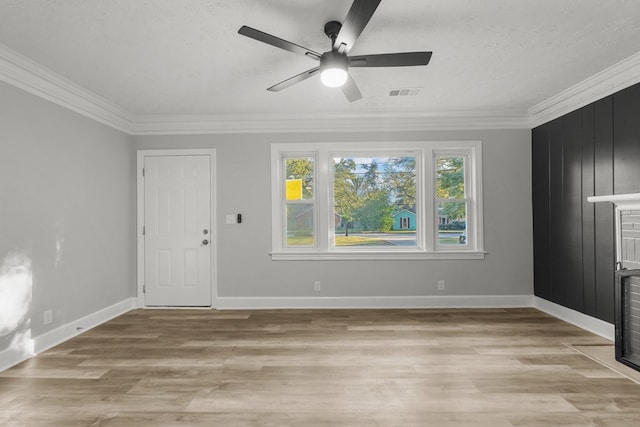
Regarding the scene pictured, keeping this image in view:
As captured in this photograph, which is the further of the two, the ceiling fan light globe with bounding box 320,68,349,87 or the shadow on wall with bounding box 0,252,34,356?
the shadow on wall with bounding box 0,252,34,356

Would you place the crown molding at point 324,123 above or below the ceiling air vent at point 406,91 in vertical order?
below

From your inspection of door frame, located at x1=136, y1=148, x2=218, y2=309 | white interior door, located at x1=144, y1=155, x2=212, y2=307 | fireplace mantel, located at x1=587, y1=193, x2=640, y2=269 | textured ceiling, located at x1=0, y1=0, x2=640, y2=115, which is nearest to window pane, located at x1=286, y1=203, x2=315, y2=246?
door frame, located at x1=136, y1=148, x2=218, y2=309

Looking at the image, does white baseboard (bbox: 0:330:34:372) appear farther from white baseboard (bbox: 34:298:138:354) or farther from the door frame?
the door frame

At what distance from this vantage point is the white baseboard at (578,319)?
10.8 feet

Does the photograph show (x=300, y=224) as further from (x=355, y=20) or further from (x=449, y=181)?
(x=355, y=20)

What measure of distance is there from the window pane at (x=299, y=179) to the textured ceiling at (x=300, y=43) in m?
0.97

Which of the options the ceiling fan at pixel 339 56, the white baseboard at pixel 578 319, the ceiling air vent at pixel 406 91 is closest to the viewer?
the ceiling fan at pixel 339 56

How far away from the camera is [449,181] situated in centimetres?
462

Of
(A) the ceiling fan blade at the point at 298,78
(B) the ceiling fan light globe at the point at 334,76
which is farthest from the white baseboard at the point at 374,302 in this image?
(B) the ceiling fan light globe at the point at 334,76

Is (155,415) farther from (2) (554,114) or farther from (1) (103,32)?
(2) (554,114)

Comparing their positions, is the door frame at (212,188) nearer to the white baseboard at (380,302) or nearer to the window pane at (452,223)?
the white baseboard at (380,302)

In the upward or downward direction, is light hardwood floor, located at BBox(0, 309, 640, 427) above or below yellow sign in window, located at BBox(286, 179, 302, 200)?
below

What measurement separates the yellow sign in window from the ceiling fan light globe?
2329mm

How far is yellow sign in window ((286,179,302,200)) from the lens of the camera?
4660 mm
